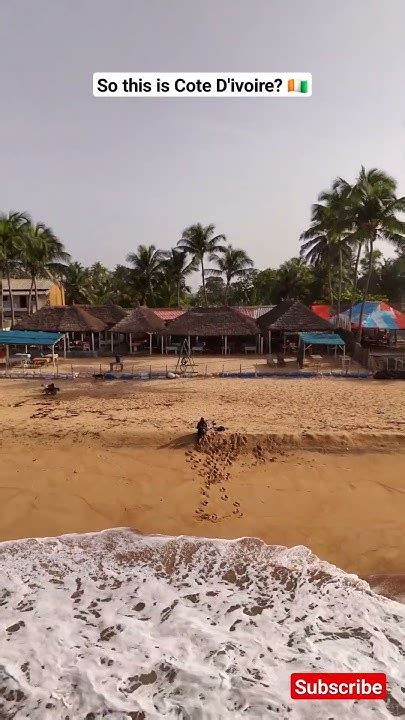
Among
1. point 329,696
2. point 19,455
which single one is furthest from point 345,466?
point 19,455

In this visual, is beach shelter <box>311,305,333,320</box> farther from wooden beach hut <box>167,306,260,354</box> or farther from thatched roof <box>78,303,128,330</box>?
thatched roof <box>78,303,128,330</box>

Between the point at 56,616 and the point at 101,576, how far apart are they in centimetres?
92

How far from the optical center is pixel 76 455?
37.0ft

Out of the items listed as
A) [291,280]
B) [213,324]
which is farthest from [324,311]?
[213,324]

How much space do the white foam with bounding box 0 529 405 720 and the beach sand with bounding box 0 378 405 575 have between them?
0.66 metres

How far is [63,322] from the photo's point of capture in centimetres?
2697

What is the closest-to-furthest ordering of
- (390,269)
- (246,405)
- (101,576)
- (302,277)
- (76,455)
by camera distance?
(101,576), (76,455), (246,405), (302,277), (390,269)

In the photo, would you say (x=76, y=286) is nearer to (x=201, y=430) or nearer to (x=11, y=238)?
(x=11, y=238)

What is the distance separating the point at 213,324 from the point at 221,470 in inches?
660

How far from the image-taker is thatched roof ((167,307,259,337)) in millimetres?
26078

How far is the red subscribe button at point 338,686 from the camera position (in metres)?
5.07

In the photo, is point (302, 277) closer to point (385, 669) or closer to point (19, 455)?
point (19, 455)

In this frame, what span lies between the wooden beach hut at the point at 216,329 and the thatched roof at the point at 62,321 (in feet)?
16.3

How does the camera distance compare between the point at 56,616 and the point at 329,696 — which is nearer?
the point at 329,696
